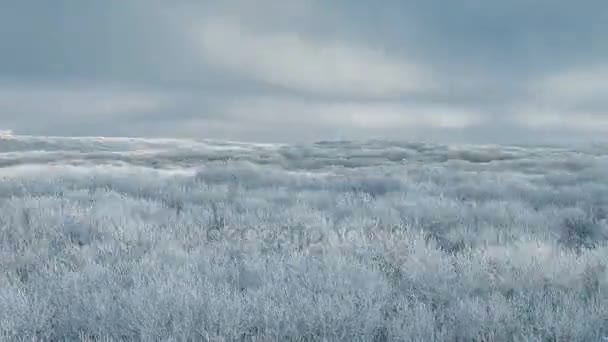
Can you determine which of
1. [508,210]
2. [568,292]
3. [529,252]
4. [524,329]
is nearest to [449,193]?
[508,210]

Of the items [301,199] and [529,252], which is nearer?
[529,252]

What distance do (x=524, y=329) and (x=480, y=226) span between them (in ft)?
15.3

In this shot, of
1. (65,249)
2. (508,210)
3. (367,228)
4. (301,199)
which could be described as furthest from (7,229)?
(508,210)

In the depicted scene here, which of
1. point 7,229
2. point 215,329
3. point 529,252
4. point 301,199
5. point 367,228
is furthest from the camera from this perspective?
point 301,199

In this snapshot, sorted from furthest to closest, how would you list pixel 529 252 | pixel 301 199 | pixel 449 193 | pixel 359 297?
pixel 449 193 → pixel 301 199 → pixel 529 252 → pixel 359 297

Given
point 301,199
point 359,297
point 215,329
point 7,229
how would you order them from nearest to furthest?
point 215,329, point 359,297, point 7,229, point 301,199

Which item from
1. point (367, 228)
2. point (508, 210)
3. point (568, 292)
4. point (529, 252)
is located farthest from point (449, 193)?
point (568, 292)

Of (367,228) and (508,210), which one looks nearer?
(367,228)

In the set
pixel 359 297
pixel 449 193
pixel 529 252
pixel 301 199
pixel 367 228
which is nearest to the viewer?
pixel 359 297

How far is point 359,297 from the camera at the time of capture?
4.68m

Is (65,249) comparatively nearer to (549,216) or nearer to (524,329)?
(524,329)

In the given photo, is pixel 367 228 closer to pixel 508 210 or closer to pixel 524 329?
pixel 508 210

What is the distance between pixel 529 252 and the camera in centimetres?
623

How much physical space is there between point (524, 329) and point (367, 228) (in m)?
4.14
